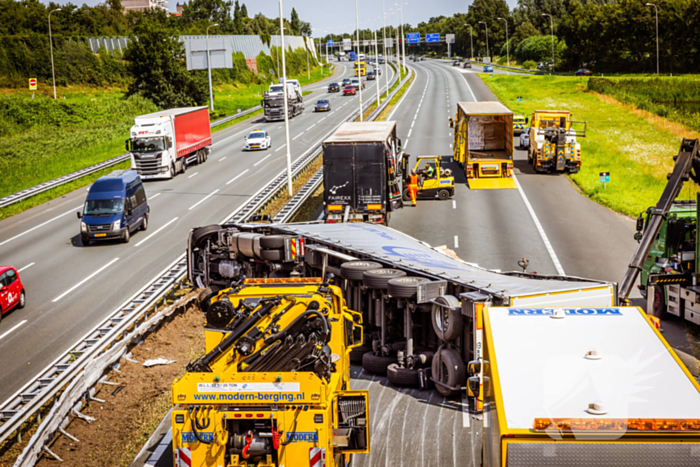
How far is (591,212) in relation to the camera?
109 ft

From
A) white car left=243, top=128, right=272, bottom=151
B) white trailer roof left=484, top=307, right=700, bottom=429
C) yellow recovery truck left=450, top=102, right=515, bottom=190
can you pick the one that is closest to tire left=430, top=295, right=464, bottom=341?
white trailer roof left=484, top=307, right=700, bottom=429

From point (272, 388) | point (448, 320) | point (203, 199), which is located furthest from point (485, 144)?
point (272, 388)

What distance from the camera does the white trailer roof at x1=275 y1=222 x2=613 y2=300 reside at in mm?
13008

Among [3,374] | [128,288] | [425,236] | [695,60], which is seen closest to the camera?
[3,374]

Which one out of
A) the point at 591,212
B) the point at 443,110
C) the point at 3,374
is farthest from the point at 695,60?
the point at 3,374

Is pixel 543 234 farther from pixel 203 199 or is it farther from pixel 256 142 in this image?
pixel 256 142

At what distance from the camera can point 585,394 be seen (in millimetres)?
6324

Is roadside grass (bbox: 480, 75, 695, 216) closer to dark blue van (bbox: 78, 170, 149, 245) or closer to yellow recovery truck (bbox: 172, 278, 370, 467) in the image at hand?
dark blue van (bbox: 78, 170, 149, 245)

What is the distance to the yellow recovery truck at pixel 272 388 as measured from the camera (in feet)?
29.6

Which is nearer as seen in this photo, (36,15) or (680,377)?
(680,377)

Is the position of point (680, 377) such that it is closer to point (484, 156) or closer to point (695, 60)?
point (484, 156)

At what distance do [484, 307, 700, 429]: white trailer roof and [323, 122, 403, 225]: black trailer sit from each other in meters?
20.5

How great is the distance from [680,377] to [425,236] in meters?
23.0

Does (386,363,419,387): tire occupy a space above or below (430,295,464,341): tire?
below
